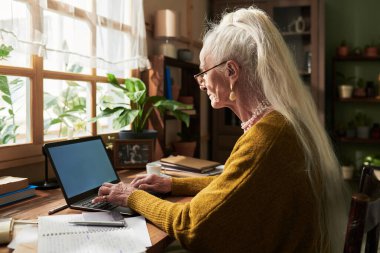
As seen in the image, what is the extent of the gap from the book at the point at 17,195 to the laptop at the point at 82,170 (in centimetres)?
21

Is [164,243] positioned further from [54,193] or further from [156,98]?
[156,98]

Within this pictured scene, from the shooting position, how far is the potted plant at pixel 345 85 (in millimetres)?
4276

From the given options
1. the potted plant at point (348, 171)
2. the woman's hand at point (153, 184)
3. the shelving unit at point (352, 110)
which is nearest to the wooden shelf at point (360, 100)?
the shelving unit at point (352, 110)

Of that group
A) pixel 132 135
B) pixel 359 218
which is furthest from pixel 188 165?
pixel 359 218

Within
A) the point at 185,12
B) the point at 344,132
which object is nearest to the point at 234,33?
the point at 185,12

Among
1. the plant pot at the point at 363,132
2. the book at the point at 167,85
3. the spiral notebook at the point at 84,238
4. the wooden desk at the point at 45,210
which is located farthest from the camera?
the plant pot at the point at 363,132

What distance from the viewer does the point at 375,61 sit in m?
4.44

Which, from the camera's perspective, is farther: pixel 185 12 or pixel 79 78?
pixel 185 12

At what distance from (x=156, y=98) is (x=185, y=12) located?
1616 mm

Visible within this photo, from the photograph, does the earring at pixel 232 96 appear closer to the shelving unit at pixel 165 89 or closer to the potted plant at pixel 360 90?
the shelving unit at pixel 165 89

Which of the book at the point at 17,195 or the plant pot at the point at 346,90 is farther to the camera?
the plant pot at the point at 346,90

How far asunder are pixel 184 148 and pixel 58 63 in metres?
1.30

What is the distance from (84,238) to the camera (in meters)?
1.07

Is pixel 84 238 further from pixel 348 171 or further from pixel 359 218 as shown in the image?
pixel 348 171
